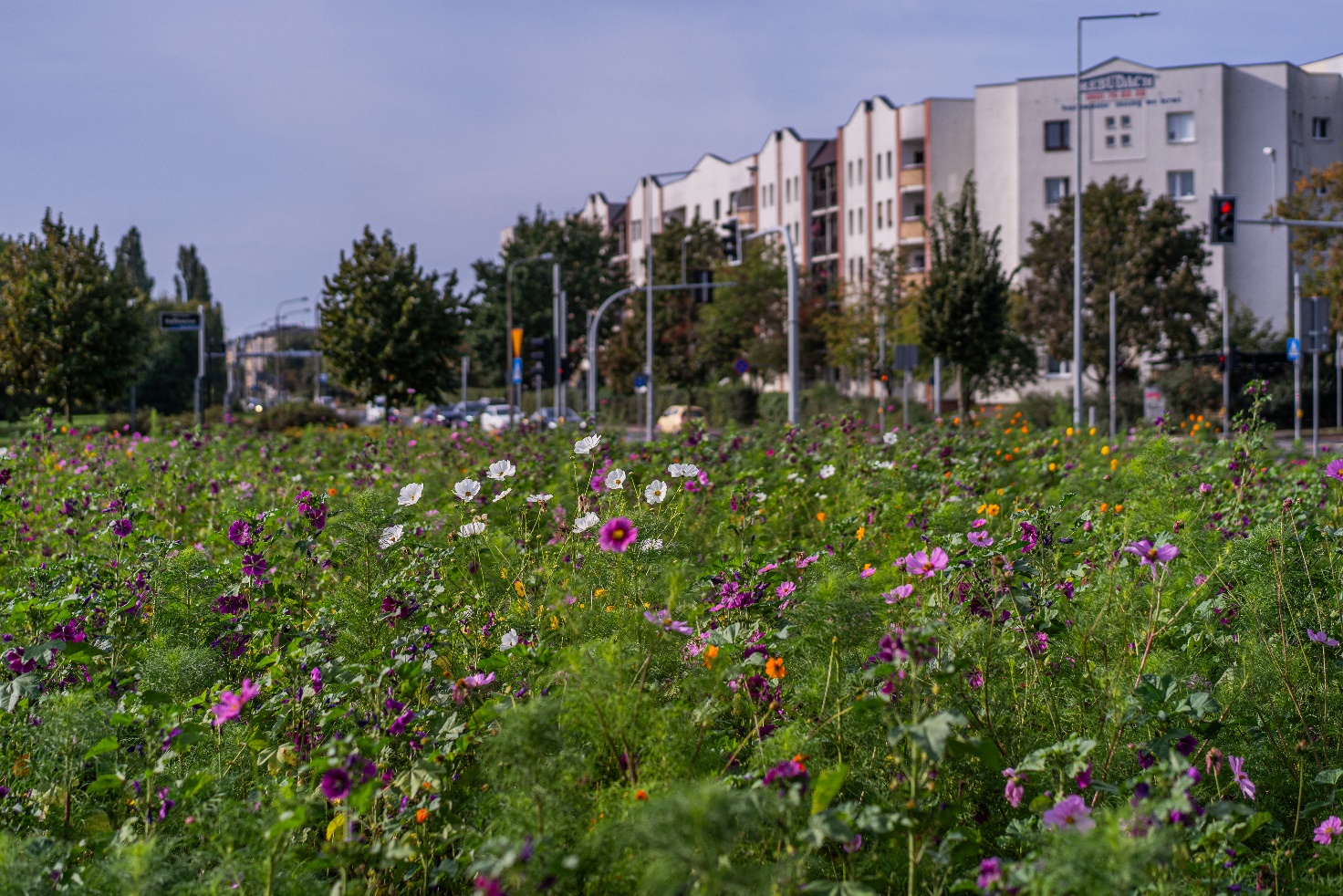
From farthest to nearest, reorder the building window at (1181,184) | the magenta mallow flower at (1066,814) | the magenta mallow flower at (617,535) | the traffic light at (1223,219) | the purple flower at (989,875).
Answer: the building window at (1181,184) < the traffic light at (1223,219) < the magenta mallow flower at (617,535) < the magenta mallow flower at (1066,814) < the purple flower at (989,875)

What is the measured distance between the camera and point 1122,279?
50781mm

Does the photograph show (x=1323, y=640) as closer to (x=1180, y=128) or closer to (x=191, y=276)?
(x=1180, y=128)

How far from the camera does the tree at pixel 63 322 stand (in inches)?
1041

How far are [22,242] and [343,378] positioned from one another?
733 cm

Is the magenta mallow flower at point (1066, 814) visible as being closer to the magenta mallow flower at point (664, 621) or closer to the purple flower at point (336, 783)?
the magenta mallow flower at point (664, 621)

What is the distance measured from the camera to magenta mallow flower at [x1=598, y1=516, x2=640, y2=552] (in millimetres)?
3098

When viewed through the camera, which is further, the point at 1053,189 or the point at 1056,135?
the point at 1053,189

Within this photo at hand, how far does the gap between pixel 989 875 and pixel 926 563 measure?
1201 millimetres

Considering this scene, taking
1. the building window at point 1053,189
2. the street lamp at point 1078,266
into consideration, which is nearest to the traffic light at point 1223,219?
the street lamp at point 1078,266

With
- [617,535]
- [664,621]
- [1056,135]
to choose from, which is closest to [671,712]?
[664,621]

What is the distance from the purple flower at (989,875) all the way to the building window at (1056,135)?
62141mm

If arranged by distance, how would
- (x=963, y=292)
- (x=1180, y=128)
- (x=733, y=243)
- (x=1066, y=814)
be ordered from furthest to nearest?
(x=1180, y=128)
(x=963, y=292)
(x=733, y=243)
(x=1066, y=814)

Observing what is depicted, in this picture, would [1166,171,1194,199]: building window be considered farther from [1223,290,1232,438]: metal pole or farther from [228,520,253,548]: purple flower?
[228,520,253,548]: purple flower

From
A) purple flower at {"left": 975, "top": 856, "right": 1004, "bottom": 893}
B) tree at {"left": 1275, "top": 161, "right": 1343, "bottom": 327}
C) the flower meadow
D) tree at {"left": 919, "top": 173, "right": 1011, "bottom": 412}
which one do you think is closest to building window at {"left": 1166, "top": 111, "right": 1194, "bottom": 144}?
tree at {"left": 1275, "top": 161, "right": 1343, "bottom": 327}
